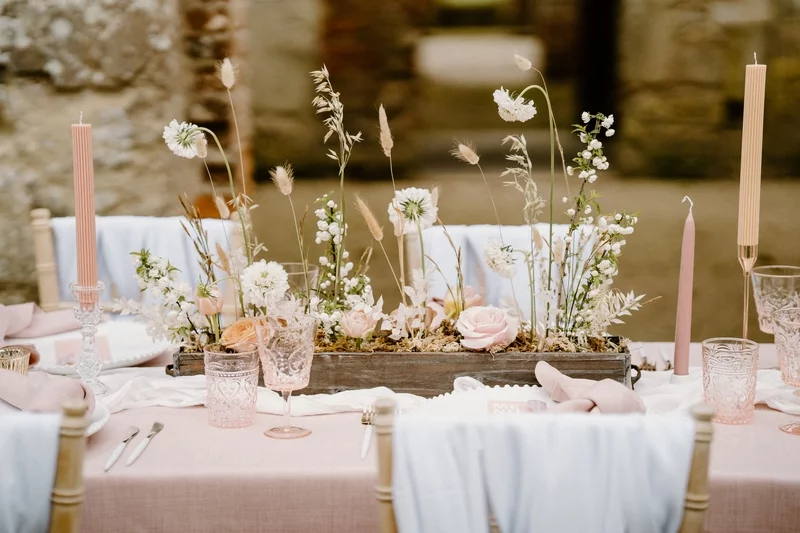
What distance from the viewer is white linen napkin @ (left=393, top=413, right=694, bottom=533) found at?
0.96 metres

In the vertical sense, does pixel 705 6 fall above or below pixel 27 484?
above

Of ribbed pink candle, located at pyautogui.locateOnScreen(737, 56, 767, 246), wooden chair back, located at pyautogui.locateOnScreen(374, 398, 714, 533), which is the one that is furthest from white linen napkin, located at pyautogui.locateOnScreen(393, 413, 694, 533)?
ribbed pink candle, located at pyautogui.locateOnScreen(737, 56, 767, 246)

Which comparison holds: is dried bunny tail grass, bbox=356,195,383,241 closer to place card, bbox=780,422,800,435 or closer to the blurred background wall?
place card, bbox=780,422,800,435

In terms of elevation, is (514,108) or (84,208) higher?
(514,108)

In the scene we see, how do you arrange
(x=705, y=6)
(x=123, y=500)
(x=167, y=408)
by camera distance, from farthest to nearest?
(x=705, y=6), (x=167, y=408), (x=123, y=500)

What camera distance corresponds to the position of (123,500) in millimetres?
1166

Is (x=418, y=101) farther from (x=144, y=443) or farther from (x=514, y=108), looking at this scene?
(x=144, y=443)

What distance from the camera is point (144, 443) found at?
1.27 m

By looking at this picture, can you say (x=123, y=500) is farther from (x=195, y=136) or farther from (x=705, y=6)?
(x=705, y=6)

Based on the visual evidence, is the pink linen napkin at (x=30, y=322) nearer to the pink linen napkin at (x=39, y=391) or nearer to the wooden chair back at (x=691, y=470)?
the pink linen napkin at (x=39, y=391)

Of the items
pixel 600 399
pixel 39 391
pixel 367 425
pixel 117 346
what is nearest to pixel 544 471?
pixel 600 399

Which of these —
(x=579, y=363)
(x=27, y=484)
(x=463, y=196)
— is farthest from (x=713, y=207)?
(x=27, y=484)

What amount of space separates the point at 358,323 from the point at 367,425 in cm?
19

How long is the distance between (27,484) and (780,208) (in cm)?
269
